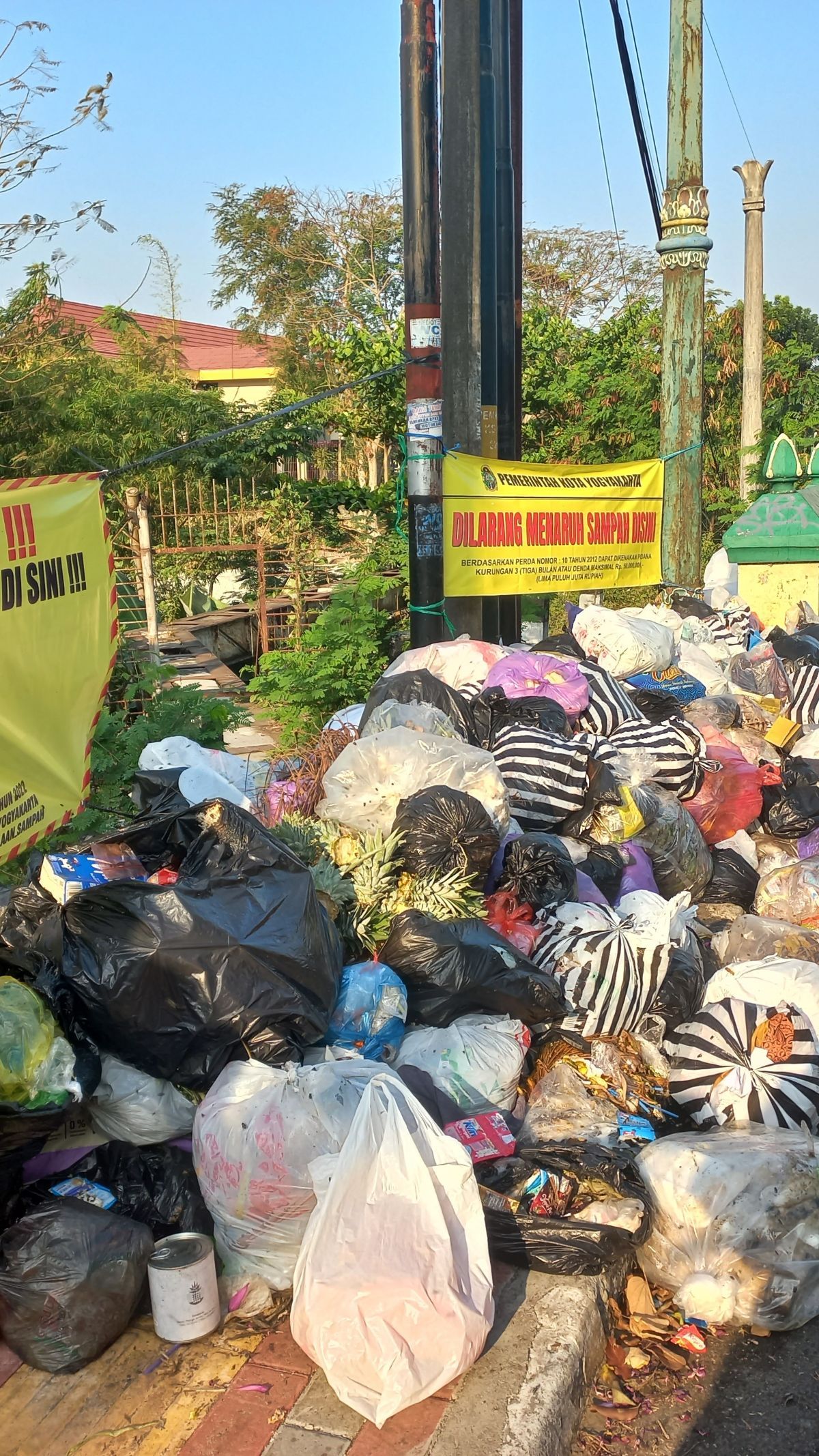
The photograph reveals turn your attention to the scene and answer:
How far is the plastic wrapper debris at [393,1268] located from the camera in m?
2.24

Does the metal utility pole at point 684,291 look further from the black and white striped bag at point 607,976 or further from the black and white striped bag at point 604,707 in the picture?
the black and white striped bag at point 607,976

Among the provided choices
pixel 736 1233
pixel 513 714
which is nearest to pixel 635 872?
pixel 513 714

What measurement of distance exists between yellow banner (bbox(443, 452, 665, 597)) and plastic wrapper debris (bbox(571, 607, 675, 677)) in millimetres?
514

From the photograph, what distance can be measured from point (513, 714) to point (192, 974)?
2254 millimetres

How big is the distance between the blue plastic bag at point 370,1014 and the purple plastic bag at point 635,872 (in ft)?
4.49

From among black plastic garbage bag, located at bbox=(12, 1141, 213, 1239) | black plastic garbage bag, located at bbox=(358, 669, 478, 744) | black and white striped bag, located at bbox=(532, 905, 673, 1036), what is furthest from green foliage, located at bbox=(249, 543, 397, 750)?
black plastic garbage bag, located at bbox=(12, 1141, 213, 1239)

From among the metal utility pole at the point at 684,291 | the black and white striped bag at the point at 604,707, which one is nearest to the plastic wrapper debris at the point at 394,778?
the black and white striped bag at the point at 604,707

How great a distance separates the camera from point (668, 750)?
496cm

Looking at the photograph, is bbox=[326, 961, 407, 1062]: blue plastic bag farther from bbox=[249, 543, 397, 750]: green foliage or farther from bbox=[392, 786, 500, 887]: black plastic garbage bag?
bbox=[249, 543, 397, 750]: green foliage

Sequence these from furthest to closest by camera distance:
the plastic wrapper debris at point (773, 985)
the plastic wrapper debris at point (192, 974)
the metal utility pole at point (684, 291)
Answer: the metal utility pole at point (684, 291), the plastic wrapper debris at point (773, 985), the plastic wrapper debris at point (192, 974)

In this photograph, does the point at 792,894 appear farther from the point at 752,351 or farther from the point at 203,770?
the point at 752,351

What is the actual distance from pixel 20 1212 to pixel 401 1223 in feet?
2.97

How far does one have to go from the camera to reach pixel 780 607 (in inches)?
314

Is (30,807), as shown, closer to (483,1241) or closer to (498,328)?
(483,1241)
